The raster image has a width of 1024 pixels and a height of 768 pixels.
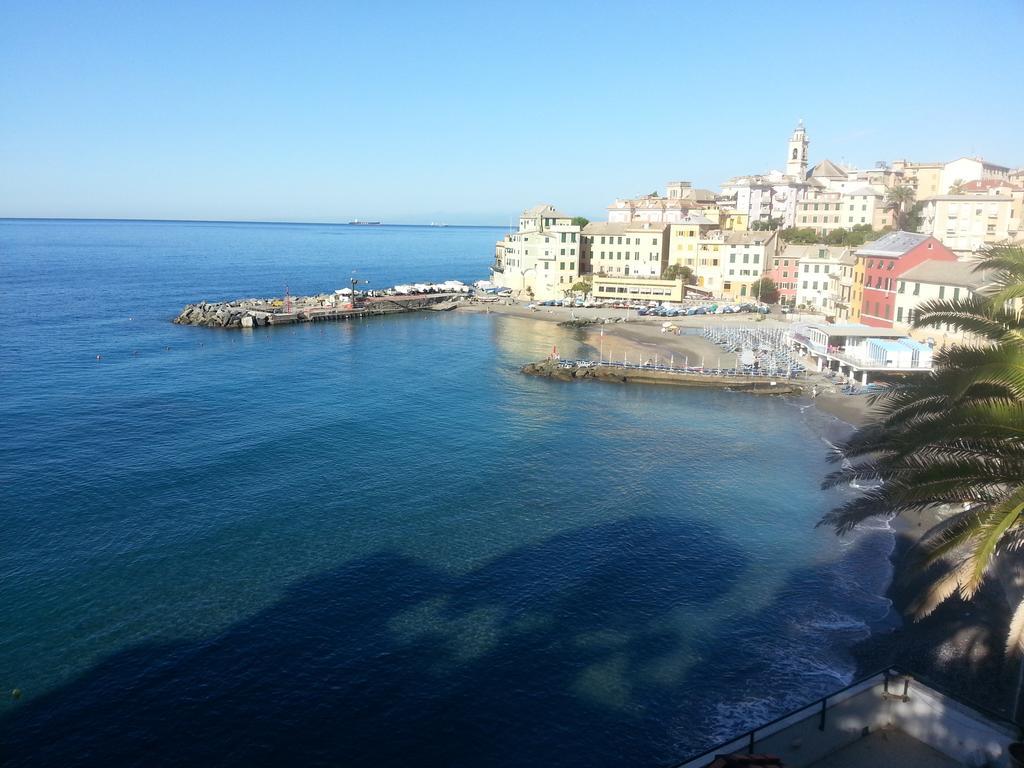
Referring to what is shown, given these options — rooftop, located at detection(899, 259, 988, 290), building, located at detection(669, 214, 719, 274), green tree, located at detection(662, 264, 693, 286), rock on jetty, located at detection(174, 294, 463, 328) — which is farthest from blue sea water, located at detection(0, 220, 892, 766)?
building, located at detection(669, 214, 719, 274)

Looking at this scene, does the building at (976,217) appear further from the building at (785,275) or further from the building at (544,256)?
the building at (544,256)

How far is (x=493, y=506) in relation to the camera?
1171 inches

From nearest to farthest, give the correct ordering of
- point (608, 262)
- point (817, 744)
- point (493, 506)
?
1. point (817, 744)
2. point (493, 506)
3. point (608, 262)

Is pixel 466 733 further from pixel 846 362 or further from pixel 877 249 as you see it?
pixel 877 249

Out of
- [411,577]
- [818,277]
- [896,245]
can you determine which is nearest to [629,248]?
[818,277]

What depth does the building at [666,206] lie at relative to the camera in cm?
10069

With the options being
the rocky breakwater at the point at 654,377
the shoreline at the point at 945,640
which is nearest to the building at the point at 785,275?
the rocky breakwater at the point at 654,377

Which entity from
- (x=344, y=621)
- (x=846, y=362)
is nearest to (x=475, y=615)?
(x=344, y=621)

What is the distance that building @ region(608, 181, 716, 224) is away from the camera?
330 feet

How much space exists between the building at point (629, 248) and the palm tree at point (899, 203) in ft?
98.9

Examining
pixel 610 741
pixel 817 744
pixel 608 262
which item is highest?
pixel 608 262

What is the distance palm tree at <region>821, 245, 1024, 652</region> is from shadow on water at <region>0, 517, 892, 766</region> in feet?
24.8

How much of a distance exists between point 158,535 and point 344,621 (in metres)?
9.72

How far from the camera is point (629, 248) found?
90812 millimetres
